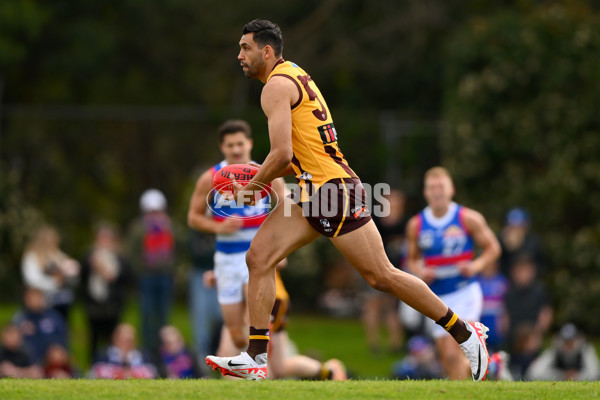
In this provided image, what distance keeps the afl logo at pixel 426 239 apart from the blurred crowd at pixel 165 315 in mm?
2747

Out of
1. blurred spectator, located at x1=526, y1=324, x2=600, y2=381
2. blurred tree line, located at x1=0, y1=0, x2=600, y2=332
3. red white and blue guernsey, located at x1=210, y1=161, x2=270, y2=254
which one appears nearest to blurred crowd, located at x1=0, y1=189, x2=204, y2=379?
blurred tree line, located at x1=0, y1=0, x2=600, y2=332

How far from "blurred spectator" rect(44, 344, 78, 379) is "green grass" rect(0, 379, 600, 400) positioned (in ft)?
18.6

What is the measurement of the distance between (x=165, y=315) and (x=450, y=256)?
601 cm

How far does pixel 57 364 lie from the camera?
13008 millimetres

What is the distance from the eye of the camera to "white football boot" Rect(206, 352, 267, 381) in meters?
7.72

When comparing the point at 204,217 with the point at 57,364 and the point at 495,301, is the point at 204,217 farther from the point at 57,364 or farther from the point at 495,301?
the point at 495,301

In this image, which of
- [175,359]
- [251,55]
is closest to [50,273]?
[175,359]

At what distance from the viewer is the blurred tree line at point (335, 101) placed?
1656 cm

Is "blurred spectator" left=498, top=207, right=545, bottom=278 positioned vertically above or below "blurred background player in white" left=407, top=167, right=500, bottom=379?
above

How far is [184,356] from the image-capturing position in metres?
13.6

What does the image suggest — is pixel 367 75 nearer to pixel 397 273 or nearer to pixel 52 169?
pixel 52 169

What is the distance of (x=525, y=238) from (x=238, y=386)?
8.54 m

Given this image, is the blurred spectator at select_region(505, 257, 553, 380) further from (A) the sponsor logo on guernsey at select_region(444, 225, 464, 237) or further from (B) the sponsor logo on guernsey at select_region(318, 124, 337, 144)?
(B) the sponsor logo on guernsey at select_region(318, 124, 337, 144)

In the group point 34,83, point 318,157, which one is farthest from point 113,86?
point 318,157
